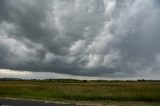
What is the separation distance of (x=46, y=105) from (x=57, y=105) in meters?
0.98

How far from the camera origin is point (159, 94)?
1479 inches

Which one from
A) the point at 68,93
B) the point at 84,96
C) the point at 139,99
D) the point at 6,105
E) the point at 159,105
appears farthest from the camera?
the point at 68,93

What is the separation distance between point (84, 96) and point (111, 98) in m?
4.01

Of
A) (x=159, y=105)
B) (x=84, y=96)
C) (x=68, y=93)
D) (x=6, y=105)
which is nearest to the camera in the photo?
(x=6, y=105)

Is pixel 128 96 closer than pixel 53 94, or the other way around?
pixel 128 96

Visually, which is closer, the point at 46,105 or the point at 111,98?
the point at 46,105

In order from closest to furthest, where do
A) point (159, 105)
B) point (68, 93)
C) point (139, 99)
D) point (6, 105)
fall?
point (6, 105) → point (159, 105) → point (139, 99) → point (68, 93)

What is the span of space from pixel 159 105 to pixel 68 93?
1758cm

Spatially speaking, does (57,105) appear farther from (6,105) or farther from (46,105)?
(6,105)

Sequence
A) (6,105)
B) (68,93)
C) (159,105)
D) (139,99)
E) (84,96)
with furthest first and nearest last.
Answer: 1. (68,93)
2. (84,96)
3. (139,99)
4. (159,105)
5. (6,105)

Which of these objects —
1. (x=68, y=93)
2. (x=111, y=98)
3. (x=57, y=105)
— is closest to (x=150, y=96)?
(x=111, y=98)

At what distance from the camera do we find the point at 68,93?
1695 inches

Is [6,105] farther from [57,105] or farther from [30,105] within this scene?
[57,105]

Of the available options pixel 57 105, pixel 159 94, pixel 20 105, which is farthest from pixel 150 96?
pixel 20 105
